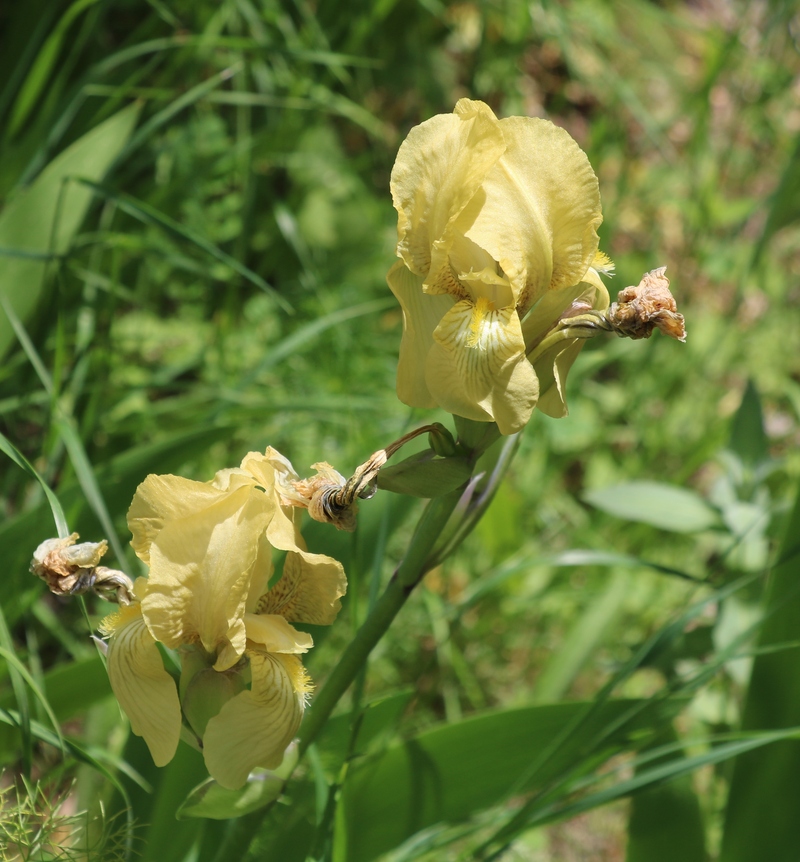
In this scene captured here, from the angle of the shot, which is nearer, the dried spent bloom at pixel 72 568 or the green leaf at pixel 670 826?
the dried spent bloom at pixel 72 568

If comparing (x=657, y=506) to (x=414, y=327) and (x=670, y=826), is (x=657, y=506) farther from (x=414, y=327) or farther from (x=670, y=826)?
(x=414, y=327)

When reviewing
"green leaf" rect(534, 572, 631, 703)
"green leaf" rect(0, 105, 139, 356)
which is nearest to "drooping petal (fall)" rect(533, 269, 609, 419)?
"green leaf" rect(0, 105, 139, 356)

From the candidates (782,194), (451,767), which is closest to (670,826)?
(451,767)

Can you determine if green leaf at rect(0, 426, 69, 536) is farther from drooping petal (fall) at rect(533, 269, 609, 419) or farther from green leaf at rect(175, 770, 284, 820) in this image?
drooping petal (fall) at rect(533, 269, 609, 419)

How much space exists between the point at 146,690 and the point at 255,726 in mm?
88

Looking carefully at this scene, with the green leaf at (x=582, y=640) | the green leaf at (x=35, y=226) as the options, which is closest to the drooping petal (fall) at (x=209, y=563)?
the green leaf at (x=35, y=226)

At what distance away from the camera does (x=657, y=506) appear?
1.53 meters

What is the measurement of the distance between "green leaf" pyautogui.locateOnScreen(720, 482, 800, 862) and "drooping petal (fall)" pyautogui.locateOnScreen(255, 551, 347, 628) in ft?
2.06

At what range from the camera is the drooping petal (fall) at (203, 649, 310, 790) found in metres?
0.64

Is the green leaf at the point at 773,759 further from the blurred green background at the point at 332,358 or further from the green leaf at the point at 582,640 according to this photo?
the green leaf at the point at 582,640

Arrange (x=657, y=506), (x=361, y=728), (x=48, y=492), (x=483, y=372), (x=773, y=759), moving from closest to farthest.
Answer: (x=483, y=372), (x=48, y=492), (x=361, y=728), (x=773, y=759), (x=657, y=506)

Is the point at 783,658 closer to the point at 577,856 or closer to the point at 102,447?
the point at 577,856

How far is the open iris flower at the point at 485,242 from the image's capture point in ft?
2.03

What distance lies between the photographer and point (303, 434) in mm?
1768
